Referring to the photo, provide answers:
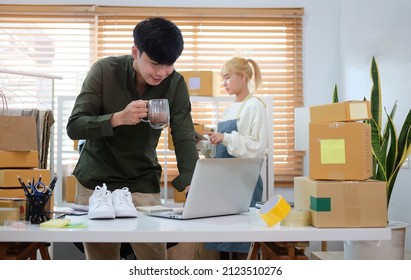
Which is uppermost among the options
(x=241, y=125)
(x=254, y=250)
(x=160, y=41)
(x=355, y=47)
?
(x=355, y=47)

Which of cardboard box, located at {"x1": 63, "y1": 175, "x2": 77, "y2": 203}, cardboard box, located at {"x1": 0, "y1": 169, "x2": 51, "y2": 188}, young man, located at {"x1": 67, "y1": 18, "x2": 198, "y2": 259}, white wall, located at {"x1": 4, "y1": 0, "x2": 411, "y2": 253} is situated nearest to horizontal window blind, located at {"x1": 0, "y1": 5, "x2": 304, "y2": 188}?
white wall, located at {"x1": 4, "y1": 0, "x2": 411, "y2": 253}

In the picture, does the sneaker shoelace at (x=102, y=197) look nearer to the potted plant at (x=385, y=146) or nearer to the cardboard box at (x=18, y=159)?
the cardboard box at (x=18, y=159)

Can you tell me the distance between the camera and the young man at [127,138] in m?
1.60

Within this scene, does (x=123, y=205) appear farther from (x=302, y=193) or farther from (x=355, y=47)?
(x=355, y=47)

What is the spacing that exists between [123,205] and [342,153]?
56 cm

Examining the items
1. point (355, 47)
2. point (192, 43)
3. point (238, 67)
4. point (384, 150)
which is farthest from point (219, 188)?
point (192, 43)

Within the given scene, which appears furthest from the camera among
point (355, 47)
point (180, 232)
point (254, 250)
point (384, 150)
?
point (355, 47)

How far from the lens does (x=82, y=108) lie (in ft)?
5.23

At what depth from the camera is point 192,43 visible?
3910 mm

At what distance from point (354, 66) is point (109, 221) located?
2.58 m

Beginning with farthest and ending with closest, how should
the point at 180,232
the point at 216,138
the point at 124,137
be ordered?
the point at 216,138
the point at 124,137
the point at 180,232

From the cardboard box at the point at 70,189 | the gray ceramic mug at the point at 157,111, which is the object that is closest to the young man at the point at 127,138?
the gray ceramic mug at the point at 157,111

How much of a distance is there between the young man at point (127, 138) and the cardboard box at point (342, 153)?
1.31 feet

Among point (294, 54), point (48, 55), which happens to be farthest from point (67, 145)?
point (294, 54)
